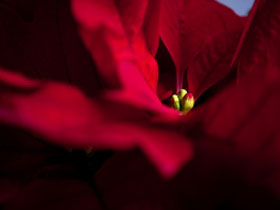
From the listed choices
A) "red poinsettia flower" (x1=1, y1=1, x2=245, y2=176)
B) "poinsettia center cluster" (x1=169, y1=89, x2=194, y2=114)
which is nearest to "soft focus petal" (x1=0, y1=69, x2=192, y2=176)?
"red poinsettia flower" (x1=1, y1=1, x2=245, y2=176)

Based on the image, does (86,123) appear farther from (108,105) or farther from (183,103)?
(183,103)

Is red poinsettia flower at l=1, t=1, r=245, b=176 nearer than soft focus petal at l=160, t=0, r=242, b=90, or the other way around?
red poinsettia flower at l=1, t=1, r=245, b=176

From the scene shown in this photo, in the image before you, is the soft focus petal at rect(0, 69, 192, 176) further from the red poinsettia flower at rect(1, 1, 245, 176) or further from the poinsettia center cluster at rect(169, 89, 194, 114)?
the poinsettia center cluster at rect(169, 89, 194, 114)

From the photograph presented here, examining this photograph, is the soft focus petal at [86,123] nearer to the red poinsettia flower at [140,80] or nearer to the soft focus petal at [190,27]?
the red poinsettia flower at [140,80]

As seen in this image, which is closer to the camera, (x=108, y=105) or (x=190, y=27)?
(x=108, y=105)

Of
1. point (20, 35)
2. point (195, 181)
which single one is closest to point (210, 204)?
point (195, 181)

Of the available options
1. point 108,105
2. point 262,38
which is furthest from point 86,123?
point 262,38

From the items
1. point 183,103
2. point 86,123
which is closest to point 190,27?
point 183,103

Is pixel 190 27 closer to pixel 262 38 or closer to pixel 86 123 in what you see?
pixel 262 38

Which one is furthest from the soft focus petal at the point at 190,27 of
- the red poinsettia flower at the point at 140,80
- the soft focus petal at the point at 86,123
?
the soft focus petal at the point at 86,123
